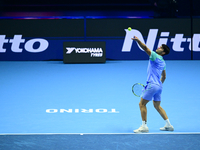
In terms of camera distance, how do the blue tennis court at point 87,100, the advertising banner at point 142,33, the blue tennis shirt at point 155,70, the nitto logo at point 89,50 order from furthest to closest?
1. the advertising banner at point 142,33
2. the nitto logo at point 89,50
3. the blue tennis court at point 87,100
4. the blue tennis shirt at point 155,70

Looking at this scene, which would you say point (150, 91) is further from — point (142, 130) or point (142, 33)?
point (142, 33)

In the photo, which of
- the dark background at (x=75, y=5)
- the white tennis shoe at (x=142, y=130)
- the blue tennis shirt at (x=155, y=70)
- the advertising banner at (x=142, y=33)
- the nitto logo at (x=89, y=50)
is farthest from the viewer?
the dark background at (x=75, y=5)

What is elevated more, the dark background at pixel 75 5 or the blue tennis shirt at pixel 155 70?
the dark background at pixel 75 5

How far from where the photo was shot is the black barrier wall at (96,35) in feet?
56.1

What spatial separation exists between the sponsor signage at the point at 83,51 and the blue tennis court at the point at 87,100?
0.62m

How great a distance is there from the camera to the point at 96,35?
56.7 feet

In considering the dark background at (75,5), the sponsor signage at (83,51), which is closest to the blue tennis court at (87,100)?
the sponsor signage at (83,51)

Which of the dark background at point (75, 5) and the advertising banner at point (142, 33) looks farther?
the dark background at point (75, 5)

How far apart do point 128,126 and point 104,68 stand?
7.97m

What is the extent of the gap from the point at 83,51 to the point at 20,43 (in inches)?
118

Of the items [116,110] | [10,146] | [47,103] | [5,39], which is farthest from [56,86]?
[5,39]

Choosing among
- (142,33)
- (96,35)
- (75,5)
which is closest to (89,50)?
(96,35)

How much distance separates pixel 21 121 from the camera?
24.6 ft

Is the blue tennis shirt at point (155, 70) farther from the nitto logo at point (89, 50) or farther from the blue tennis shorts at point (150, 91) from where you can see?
the nitto logo at point (89, 50)
